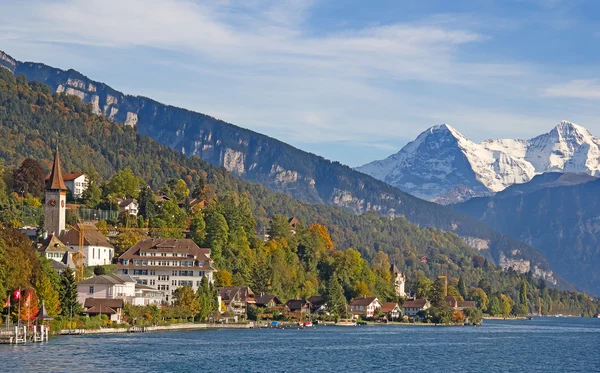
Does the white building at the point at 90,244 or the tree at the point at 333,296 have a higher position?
the white building at the point at 90,244

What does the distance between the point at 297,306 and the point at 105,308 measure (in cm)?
5684

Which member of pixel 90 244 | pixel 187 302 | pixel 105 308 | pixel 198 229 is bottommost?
pixel 105 308

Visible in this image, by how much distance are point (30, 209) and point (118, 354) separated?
90599 millimetres

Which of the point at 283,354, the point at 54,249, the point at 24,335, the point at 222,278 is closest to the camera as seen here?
the point at 24,335

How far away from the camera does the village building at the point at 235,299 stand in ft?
565

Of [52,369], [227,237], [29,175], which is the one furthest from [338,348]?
[29,175]

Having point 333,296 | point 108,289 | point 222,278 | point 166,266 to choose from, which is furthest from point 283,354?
point 333,296

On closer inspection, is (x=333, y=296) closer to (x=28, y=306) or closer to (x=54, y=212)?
(x=54, y=212)

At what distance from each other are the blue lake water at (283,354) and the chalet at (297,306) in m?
39.0

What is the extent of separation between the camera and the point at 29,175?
644 ft

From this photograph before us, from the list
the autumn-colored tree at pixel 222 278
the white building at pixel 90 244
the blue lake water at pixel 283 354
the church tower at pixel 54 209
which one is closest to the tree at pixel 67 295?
the blue lake water at pixel 283 354

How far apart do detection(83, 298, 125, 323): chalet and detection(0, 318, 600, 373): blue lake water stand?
8.24 meters

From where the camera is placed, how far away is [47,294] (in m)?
121

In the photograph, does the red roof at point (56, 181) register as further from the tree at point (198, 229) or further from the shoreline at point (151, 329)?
the shoreline at point (151, 329)
